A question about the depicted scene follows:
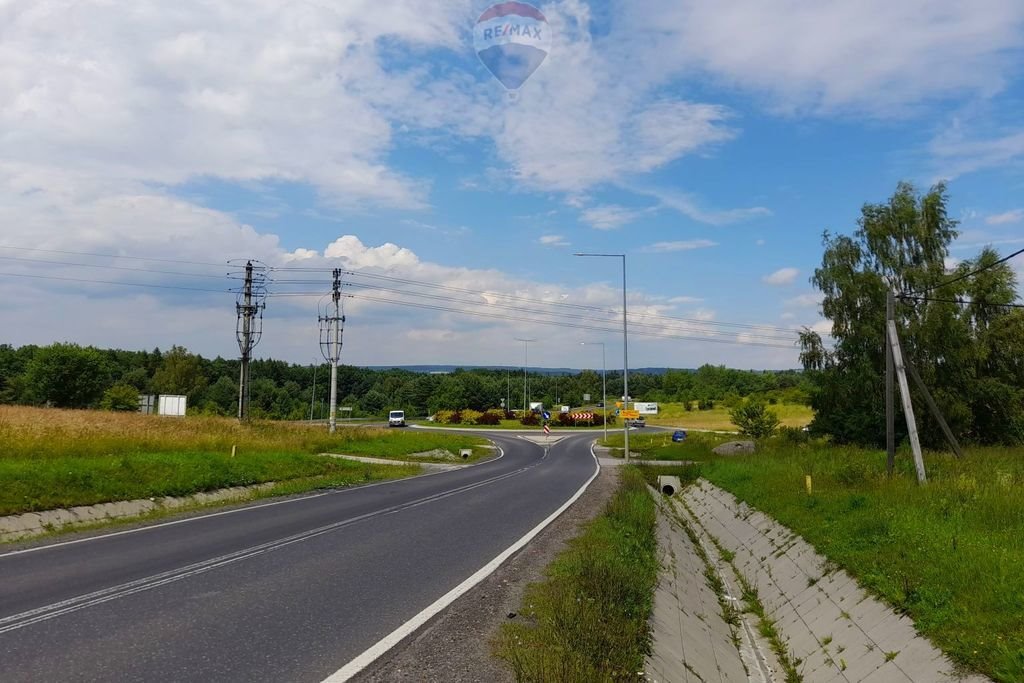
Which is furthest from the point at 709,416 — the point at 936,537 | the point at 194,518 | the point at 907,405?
the point at 194,518

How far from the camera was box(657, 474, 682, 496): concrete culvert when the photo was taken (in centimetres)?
2836

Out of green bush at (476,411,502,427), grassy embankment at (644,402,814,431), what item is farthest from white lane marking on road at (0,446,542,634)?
green bush at (476,411,502,427)

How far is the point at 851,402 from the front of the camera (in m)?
38.5

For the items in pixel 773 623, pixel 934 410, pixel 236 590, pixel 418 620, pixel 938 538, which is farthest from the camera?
pixel 934 410

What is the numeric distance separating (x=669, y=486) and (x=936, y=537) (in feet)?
59.0

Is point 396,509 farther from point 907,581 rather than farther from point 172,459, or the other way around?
point 907,581

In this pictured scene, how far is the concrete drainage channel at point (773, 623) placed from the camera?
788cm

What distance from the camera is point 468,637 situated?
6.65 meters

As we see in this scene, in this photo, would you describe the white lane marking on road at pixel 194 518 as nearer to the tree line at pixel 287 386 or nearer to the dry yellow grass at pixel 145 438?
the dry yellow grass at pixel 145 438

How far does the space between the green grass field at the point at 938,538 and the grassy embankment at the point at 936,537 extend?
0.01 metres

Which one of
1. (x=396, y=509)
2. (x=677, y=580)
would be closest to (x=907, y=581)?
(x=677, y=580)

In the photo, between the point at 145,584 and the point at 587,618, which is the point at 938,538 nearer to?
the point at 587,618

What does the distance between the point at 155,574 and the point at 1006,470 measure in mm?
18676

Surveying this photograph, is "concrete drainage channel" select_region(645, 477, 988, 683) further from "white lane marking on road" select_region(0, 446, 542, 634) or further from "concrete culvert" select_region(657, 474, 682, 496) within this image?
"concrete culvert" select_region(657, 474, 682, 496)
